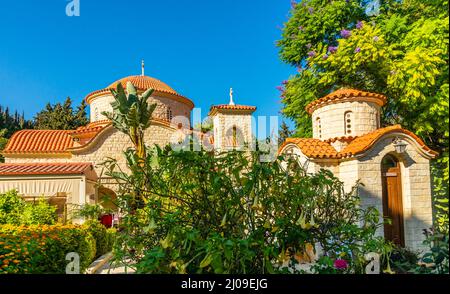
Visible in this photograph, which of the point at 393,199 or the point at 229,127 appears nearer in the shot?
the point at 393,199

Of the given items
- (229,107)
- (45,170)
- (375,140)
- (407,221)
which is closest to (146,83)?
(229,107)

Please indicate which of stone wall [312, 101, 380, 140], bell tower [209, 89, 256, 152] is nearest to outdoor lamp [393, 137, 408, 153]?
stone wall [312, 101, 380, 140]

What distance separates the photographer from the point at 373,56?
11.2 metres

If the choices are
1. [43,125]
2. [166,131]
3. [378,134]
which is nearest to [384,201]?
[378,134]

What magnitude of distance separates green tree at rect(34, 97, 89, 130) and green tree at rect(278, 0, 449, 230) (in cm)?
2618

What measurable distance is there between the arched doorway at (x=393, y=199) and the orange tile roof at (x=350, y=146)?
0.75 meters

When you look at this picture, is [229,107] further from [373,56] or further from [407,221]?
[407,221]

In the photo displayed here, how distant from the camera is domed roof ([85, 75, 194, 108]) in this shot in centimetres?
2230

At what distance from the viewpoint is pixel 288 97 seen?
1590 cm

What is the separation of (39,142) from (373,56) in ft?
61.9

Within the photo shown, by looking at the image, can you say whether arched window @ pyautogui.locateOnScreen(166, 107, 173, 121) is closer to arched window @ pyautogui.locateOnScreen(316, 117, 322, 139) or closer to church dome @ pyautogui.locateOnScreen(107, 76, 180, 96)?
church dome @ pyautogui.locateOnScreen(107, 76, 180, 96)

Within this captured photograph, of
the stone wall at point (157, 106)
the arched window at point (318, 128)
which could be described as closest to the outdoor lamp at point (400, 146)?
the arched window at point (318, 128)
